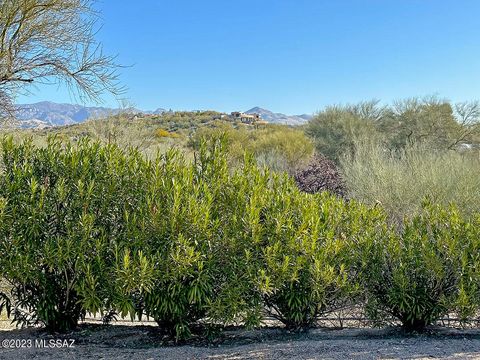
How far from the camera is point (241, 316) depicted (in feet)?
13.7

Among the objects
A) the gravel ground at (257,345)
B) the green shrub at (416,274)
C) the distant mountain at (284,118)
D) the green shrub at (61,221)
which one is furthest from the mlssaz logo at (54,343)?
the distant mountain at (284,118)

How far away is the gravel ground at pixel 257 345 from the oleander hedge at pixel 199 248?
0.62 ft

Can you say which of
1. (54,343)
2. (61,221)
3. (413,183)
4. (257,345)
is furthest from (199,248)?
(413,183)

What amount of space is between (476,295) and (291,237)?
196 cm

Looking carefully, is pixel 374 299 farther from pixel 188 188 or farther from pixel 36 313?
pixel 36 313

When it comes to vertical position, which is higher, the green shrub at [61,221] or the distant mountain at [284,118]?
the distant mountain at [284,118]

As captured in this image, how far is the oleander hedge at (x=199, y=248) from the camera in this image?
13.0ft

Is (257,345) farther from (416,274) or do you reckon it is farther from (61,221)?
(61,221)

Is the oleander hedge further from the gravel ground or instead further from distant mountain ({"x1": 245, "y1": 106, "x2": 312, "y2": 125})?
distant mountain ({"x1": 245, "y1": 106, "x2": 312, "y2": 125})

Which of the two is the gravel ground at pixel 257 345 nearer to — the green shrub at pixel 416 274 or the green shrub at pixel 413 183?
the green shrub at pixel 416 274

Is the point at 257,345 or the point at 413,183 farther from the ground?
the point at 413,183

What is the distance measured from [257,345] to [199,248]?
1.19 metres

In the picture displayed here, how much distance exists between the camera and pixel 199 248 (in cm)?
407

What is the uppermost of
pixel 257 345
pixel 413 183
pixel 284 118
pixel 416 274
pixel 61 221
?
pixel 284 118
